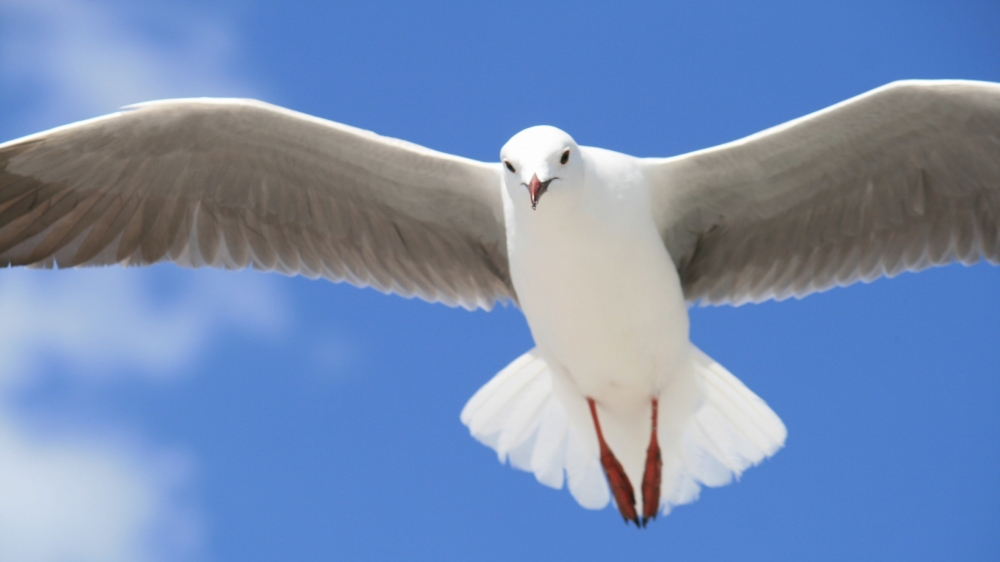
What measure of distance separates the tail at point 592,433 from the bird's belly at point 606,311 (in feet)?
0.96

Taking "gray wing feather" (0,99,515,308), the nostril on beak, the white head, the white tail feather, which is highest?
"gray wing feather" (0,99,515,308)

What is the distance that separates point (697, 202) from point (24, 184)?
3.41m

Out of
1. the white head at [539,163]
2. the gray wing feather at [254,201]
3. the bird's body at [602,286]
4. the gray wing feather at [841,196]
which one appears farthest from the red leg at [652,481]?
the white head at [539,163]

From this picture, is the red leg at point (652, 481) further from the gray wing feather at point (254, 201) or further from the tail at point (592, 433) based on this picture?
the gray wing feather at point (254, 201)

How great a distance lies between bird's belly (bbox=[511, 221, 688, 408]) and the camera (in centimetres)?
638

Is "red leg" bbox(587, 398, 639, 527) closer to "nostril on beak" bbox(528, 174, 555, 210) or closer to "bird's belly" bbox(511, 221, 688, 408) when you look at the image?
"bird's belly" bbox(511, 221, 688, 408)

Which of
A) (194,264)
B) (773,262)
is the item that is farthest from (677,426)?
(194,264)

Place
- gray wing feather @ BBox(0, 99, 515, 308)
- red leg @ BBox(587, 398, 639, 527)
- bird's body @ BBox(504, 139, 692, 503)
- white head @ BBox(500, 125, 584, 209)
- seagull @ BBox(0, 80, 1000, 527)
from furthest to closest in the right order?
red leg @ BBox(587, 398, 639, 527) < gray wing feather @ BBox(0, 99, 515, 308) < seagull @ BBox(0, 80, 1000, 527) < bird's body @ BBox(504, 139, 692, 503) < white head @ BBox(500, 125, 584, 209)

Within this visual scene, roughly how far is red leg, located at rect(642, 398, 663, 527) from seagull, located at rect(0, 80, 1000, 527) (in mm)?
12

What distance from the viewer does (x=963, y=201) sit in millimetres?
6934

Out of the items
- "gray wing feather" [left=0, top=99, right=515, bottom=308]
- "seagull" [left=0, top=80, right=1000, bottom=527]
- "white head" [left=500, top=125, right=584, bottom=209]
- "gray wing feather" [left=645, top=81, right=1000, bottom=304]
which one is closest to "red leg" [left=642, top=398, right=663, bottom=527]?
"seagull" [left=0, top=80, right=1000, bottom=527]

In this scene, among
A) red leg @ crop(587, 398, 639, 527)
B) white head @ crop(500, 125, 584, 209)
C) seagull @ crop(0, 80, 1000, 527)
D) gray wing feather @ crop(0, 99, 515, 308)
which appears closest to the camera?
white head @ crop(500, 125, 584, 209)

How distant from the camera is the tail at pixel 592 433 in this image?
22.9 feet

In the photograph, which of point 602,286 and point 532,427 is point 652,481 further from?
point 602,286
